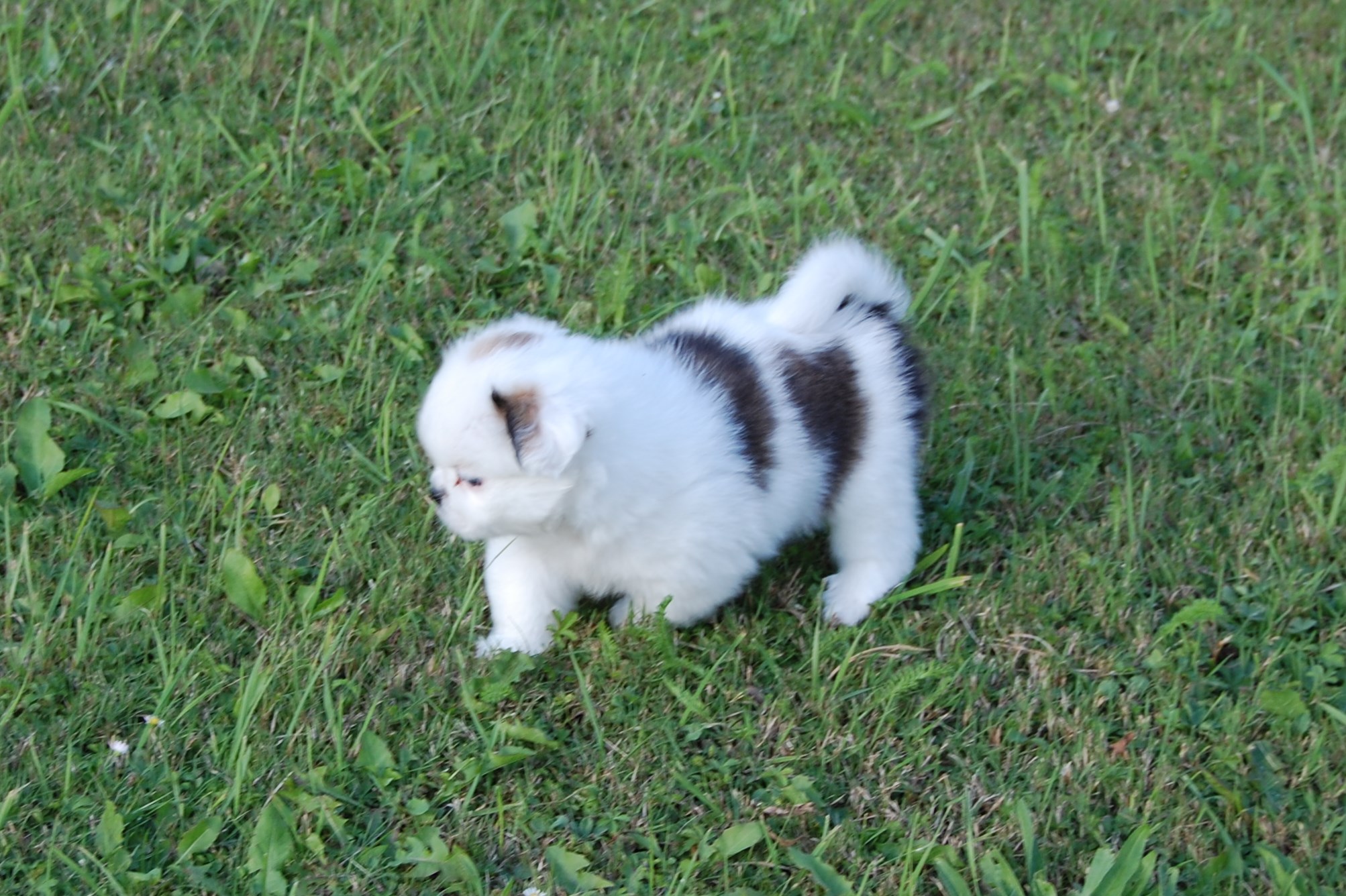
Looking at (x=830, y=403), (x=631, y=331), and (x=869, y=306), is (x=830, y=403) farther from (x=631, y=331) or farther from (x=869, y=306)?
(x=631, y=331)

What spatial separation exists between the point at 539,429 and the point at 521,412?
48 mm

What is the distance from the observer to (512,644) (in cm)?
318

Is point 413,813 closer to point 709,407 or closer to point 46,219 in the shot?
point 709,407

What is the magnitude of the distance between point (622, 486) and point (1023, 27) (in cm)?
360

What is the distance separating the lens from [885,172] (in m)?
4.87

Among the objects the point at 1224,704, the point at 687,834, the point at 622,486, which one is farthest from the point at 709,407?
the point at 1224,704

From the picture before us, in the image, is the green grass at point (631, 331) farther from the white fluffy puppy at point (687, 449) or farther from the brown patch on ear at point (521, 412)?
the brown patch on ear at point (521, 412)

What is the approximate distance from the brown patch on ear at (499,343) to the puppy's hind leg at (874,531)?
873 millimetres

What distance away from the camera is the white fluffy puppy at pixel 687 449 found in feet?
8.91

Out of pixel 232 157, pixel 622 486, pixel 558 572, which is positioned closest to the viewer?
pixel 622 486

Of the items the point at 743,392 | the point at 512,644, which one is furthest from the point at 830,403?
the point at 512,644

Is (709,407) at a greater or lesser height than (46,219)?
greater

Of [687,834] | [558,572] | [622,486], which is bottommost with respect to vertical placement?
[687,834]

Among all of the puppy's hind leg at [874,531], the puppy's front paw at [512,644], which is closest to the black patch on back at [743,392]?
the puppy's hind leg at [874,531]
